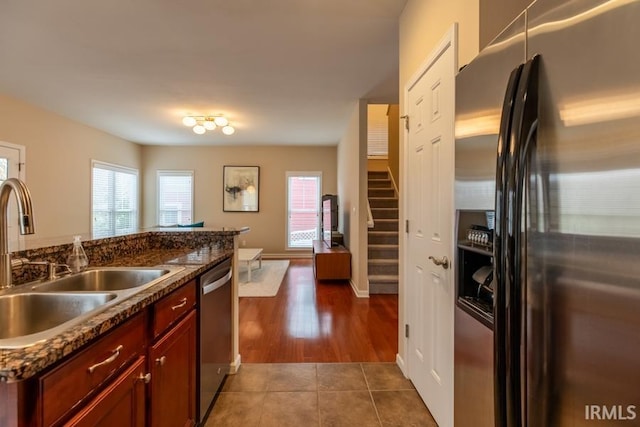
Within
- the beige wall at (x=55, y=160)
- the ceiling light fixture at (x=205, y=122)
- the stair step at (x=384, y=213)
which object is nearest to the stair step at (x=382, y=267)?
the stair step at (x=384, y=213)

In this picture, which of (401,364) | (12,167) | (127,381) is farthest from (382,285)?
(12,167)

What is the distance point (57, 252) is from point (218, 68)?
2554 mm

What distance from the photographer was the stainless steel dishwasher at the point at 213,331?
167 cm

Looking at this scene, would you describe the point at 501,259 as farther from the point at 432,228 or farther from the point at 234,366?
the point at 234,366

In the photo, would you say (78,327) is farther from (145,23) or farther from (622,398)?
(145,23)

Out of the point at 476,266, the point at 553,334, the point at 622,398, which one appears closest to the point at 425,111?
the point at 476,266

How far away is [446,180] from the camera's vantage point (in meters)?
1.58

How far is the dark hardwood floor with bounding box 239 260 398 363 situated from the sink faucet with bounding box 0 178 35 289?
1683 millimetres

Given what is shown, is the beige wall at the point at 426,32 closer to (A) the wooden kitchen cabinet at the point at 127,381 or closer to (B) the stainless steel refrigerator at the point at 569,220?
(B) the stainless steel refrigerator at the point at 569,220

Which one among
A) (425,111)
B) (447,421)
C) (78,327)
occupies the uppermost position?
(425,111)

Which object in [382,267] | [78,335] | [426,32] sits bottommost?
[382,267]

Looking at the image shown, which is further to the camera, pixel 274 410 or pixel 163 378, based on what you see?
pixel 274 410

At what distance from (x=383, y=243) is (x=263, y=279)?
2049mm

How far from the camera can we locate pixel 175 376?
136cm
